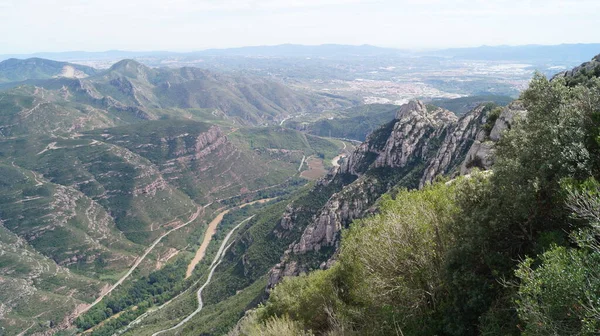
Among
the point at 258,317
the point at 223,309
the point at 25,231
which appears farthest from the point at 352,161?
the point at 25,231

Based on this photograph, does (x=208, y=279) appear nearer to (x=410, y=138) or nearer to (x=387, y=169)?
(x=387, y=169)

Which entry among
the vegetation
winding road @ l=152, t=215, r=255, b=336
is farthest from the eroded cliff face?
the vegetation

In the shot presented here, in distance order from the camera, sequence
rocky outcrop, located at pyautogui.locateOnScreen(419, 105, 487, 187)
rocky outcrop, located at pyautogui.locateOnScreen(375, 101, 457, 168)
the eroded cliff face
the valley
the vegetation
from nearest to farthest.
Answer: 1. the vegetation
2. the valley
3. rocky outcrop, located at pyautogui.locateOnScreen(419, 105, 487, 187)
4. the eroded cliff face
5. rocky outcrop, located at pyautogui.locateOnScreen(375, 101, 457, 168)

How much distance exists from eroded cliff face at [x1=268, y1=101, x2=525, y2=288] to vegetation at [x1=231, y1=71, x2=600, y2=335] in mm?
51441

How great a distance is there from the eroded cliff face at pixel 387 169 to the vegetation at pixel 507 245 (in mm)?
51441

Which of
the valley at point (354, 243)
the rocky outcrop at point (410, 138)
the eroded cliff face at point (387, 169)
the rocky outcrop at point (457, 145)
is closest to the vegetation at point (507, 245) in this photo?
the valley at point (354, 243)

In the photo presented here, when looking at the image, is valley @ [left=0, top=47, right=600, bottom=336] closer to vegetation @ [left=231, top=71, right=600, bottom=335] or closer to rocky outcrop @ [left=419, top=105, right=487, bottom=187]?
vegetation @ [left=231, top=71, right=600, bottom=335]

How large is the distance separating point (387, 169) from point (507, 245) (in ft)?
310

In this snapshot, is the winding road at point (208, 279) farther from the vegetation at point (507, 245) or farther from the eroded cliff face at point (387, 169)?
the vegetation at point (507, 245)

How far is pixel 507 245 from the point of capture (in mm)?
18656

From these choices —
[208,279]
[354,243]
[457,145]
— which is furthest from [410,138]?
[208,279]

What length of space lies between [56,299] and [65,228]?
4715 cm

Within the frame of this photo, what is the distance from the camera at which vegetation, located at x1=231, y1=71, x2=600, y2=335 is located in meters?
12.6

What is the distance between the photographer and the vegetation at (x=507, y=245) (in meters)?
12.6
